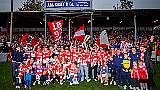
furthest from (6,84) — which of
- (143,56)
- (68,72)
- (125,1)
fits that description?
(125,1)

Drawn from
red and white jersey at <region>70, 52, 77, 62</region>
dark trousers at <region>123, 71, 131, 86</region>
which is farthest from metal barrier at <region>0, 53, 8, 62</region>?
dark trousers at <region>123, 71, 131, 86</region>

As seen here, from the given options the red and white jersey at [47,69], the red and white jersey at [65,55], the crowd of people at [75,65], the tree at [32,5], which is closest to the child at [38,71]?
the crowd of people at [75,65]

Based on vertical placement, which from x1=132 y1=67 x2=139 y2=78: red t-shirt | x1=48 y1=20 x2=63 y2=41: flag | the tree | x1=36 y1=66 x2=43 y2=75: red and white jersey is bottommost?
x1=36 y1=66 x2=43 y2=75: red and white jersey

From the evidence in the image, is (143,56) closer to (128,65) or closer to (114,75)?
(128,65)

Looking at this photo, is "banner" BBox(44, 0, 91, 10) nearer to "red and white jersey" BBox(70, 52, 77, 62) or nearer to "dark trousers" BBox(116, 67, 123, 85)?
"red and white jersey" BBox(70, 52, 77, 62)

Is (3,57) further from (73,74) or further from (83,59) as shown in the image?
(73,74)

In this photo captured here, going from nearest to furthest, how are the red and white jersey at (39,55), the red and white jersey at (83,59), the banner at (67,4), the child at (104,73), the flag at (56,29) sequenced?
the child at (104,73), the red and white jersey at (39,55), the red and white jersey at (83,59), the flag at (56,29), the banner at (67,4)

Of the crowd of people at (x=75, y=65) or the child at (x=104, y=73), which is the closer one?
the crowd of people at (x=75, y=65)

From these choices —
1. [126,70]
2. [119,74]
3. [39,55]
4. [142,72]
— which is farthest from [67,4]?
[142,72]

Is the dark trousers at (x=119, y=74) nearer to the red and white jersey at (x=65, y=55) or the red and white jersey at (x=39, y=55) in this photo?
the red and white jersey at (x=65, y=55)

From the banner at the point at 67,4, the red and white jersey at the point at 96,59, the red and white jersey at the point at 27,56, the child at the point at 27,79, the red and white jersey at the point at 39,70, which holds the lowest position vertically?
the child at the point at 27,79

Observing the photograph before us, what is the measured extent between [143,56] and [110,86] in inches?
117

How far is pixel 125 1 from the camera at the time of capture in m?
81.1

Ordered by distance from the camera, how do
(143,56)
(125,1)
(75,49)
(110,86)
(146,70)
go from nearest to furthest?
(146,70)
(143,56)
(110,86)
(75,49)
(125,1)
